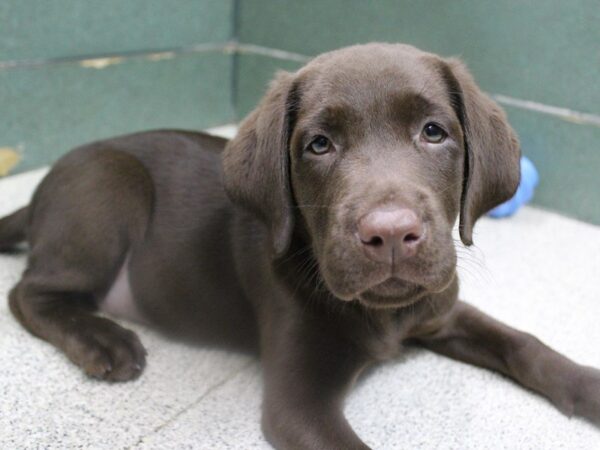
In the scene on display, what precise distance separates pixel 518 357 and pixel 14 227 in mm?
1813

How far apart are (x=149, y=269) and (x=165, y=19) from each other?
7.60 feet

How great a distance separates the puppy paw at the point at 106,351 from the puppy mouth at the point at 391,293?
0.79 meters

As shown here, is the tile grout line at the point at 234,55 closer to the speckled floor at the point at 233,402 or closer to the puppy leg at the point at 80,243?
the speckled floor at the point at 233,402

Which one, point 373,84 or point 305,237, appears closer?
point 373,84

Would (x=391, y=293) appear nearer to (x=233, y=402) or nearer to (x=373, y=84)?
(x=373, y=84)

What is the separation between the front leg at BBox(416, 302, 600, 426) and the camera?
1779 mm

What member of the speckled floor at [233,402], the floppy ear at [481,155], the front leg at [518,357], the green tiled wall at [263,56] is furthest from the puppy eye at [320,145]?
the green tiled wall at [263,56]

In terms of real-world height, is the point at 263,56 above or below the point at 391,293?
below

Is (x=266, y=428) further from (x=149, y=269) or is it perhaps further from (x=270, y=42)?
(x=270, y=42)

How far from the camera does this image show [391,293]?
145 centimetres

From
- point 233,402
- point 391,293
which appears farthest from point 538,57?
point 233,402

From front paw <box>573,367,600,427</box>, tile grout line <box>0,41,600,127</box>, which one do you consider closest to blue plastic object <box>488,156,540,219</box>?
tile grout line <box>0,41,600,127</box>

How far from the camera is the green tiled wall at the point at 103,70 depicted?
3336mm

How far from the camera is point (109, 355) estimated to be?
1.90 metres
